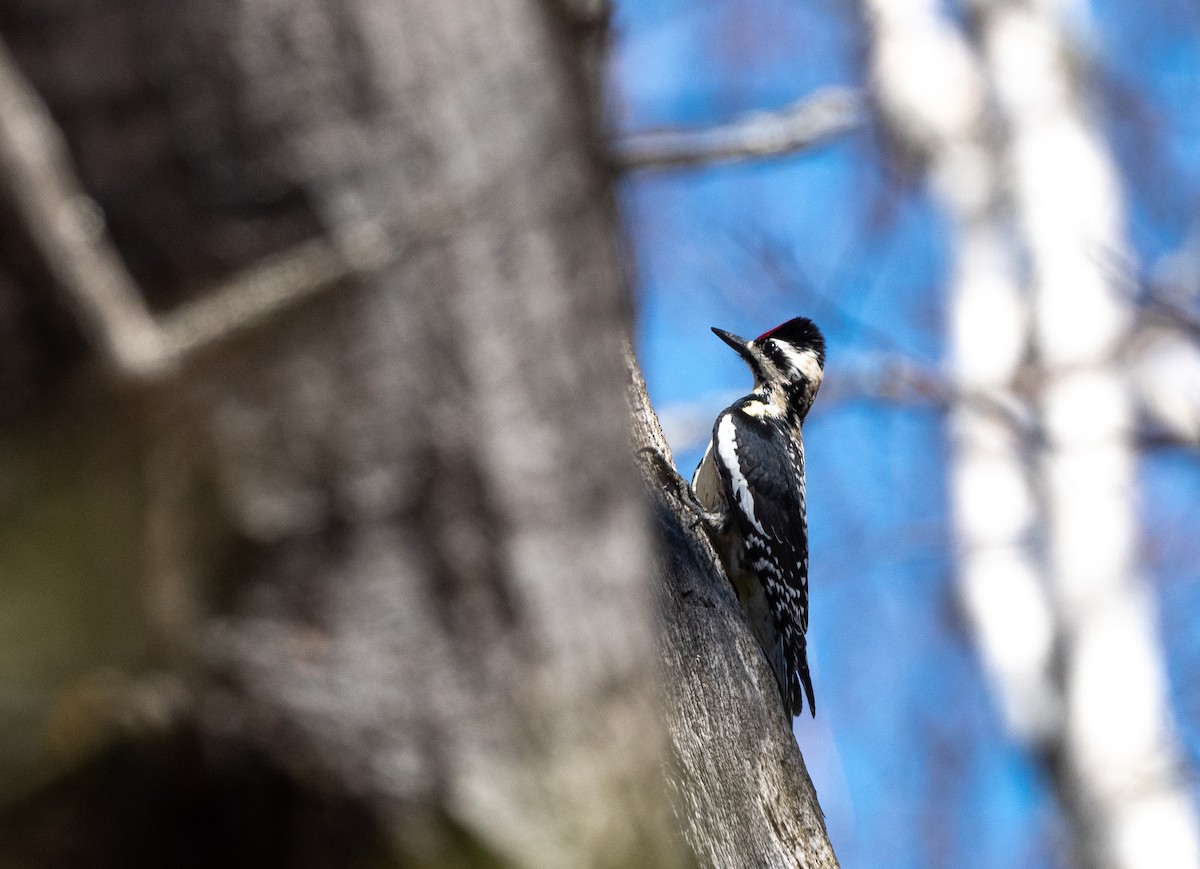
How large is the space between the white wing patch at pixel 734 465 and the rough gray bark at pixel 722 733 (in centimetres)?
145

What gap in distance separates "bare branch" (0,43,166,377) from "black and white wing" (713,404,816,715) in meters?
3.61

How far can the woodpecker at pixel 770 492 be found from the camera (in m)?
4.67

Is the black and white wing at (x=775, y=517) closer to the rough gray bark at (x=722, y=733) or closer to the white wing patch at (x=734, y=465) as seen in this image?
the white wing patch at (x=734, y=465)

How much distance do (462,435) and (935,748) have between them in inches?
405

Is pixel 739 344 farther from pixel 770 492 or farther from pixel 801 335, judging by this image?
pixel 770 492

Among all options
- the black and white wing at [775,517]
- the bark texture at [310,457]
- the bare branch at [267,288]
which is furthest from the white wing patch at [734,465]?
the bare branch at [267,288]

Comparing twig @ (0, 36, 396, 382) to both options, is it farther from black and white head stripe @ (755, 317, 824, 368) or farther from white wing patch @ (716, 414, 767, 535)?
black and white head stripe @ (755, 317, 824, 368)

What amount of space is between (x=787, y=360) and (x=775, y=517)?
3.18 feet

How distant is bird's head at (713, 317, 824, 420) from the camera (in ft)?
18.4

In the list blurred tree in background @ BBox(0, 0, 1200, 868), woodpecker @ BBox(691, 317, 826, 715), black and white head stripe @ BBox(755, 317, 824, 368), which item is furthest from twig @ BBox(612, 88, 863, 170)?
black and white head stripe @ BBox(755, 317, 824, 368)

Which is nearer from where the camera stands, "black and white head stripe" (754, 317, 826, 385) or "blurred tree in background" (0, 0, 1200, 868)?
"blurred tree in background" (0, 0, 1200, 868)

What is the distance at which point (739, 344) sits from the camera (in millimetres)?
5723

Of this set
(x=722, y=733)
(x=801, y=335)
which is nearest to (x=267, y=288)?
(x=722, y=733)

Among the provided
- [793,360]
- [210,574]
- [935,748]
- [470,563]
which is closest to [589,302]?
[470,563]
